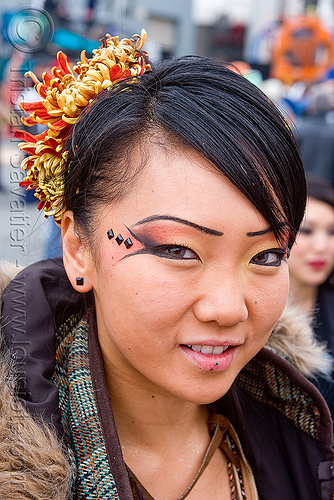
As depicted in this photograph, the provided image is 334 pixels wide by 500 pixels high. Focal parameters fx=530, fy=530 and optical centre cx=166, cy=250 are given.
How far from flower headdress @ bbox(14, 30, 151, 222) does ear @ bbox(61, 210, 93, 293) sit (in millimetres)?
68

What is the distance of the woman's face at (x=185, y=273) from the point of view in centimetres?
107

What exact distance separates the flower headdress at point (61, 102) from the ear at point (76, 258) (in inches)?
2.7

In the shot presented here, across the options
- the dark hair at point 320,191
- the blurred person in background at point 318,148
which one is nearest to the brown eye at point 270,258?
the dark hair at point 320,191

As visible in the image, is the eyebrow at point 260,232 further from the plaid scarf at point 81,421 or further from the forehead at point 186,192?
the plaid scarf at point 81,421

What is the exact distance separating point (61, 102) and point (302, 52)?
7.36 meters

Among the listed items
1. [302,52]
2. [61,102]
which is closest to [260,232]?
[61,102]

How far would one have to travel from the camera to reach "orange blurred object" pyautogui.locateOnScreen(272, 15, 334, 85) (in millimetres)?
7750

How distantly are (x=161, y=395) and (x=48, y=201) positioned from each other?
1.83 feet

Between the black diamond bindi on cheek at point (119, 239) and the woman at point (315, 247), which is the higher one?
the black diamond bindi on cheek at point (119, 239)

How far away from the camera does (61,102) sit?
123cm

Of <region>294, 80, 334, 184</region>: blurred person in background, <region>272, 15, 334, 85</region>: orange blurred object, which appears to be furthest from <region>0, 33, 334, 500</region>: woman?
<region>272, 15, 334, 85</region>: orange blurred object

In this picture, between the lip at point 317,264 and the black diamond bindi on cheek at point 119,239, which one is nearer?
the black diamond bindi on cheek at point 119,239

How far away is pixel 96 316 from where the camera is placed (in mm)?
1352

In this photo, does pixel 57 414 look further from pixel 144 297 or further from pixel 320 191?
pixel 320 191
